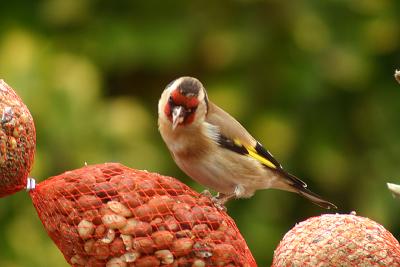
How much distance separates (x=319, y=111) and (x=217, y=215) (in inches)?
147

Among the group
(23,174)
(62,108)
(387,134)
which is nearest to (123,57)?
(62,108)

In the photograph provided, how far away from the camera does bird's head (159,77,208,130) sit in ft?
13.0

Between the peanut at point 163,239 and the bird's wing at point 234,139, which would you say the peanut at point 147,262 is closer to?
the peanut at point 163,239

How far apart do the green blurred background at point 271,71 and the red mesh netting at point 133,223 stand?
299 cm

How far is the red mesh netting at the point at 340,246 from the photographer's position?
3.22 meters

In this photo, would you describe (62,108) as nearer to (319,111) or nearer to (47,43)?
(47,43)

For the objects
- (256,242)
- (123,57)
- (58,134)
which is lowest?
(256,242)

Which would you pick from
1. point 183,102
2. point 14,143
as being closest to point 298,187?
point 183,102

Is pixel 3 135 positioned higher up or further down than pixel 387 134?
higher up

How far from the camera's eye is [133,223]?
3158 millimetres

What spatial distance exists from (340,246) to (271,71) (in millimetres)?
3726

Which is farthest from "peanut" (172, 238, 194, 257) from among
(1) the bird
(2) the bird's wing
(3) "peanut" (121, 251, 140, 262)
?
(2) the bird's wing

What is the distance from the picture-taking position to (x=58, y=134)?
19.6 ft

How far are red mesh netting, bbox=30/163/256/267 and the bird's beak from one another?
2.05ft
